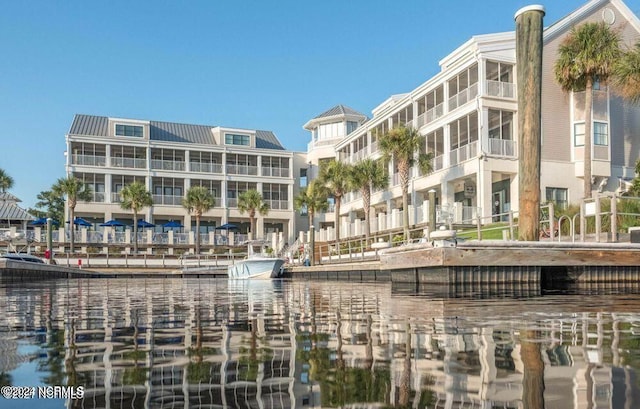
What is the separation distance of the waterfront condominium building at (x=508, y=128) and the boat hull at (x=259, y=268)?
9.09 metres

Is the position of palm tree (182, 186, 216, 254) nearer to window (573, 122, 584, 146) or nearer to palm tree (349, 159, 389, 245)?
palm tree (349, 159, 389, 245)

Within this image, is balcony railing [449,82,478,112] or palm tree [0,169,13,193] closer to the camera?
balcony railing [449,82,478,112]

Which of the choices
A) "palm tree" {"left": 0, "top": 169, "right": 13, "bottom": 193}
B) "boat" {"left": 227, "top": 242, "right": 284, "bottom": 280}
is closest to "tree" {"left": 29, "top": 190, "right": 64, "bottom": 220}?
"palm tree" {"left": 0, "top": 169, "right": 13, "bottom": 193}

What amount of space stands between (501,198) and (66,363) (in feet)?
106

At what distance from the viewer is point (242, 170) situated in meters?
64.6

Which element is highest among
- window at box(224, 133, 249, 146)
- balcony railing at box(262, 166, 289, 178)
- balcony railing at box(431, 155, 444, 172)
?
window at box(224, 133, 249, 146)

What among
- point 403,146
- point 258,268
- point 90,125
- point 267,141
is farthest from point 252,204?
point 403,146

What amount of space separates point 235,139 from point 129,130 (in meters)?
11.2

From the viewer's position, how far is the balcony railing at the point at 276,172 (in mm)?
66000

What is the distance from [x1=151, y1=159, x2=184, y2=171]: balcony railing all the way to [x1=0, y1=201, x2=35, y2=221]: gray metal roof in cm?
1309

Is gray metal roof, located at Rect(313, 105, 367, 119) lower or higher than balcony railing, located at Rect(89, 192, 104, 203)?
higher

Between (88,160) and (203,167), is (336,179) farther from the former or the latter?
(88,160)

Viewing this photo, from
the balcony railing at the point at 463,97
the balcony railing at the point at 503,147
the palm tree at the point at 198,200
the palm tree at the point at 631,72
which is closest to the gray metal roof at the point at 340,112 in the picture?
the palm tree at the point at 198,200

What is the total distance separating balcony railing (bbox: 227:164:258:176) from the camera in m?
64.1
